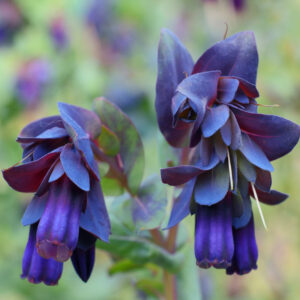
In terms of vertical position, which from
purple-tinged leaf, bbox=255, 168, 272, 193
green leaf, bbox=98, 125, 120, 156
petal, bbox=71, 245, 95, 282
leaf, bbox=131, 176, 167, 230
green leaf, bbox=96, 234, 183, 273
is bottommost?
green leaf, bbox=96, 234, 183, 273

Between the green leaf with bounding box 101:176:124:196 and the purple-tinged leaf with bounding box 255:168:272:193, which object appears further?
the green leaf with bounding box 101:176:124:196

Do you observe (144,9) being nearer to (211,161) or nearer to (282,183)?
(282,183)

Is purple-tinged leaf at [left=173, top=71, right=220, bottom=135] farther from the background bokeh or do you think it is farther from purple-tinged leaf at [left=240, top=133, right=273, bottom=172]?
the background bokeh

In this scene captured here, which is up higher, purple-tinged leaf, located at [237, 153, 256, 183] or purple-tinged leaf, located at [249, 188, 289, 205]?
purple-tinged leaf, located at [237, 153, 256, 183]

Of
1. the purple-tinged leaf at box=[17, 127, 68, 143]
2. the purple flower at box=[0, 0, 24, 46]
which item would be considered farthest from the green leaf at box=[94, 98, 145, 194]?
the purple flower at box=[0, 0, 24, 46]

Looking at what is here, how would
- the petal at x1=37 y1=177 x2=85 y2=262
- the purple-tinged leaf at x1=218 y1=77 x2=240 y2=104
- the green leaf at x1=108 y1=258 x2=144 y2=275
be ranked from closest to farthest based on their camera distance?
the petal at x1=37 y1=177 x2=85 y2=262, the purple-tinged leaf at x1=218 y1=77 x2=240 y2=104, the green leaf at x1=108 y1=258 x2=144 y2=275

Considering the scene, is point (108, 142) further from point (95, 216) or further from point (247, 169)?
point (247, 169)

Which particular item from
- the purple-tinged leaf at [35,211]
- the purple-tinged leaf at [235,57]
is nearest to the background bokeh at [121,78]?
the purple-tinged leaf at [235,57]
